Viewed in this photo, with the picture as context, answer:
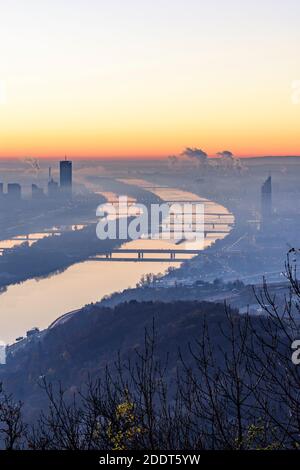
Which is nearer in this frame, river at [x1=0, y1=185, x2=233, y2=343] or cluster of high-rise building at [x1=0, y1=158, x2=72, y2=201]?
river at [x1=0, y1=185, x2=233, y2=343]

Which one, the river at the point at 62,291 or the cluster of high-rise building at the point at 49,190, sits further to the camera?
the cluster of high-rise building at the point at 49,190

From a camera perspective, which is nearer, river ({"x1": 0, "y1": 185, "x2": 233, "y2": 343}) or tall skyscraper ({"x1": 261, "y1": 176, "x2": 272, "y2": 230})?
river ({"x1": 0, "y1": 185, "x2": 233, "y2": 343})

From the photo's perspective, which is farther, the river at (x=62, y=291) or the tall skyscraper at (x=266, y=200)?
the tall skyscraper at (x=266, y=200)

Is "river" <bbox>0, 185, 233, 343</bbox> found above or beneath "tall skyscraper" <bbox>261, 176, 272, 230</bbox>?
beneath

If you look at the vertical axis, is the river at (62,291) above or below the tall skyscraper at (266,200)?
below

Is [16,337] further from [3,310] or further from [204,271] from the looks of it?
[204,271]

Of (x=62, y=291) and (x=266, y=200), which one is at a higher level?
(x=266, y=200)
